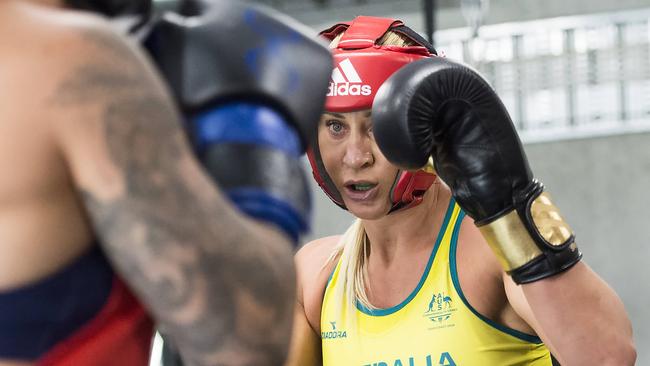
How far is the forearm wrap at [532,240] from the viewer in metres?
1.79

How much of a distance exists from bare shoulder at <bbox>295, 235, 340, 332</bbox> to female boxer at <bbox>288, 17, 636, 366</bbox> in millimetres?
67

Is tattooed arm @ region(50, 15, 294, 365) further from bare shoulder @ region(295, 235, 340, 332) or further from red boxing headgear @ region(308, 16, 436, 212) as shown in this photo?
bare shoulder @ region(295, 235, 340, 332)

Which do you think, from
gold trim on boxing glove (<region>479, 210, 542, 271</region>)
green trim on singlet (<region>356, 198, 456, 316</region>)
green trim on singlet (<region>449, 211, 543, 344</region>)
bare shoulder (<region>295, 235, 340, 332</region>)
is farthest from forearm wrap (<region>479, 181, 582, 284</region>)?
bare shoulder (<region>295, 235, 340, 332</region>)

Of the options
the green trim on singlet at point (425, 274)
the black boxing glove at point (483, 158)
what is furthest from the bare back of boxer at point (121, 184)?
the green trim on singlet at point (425, 274)

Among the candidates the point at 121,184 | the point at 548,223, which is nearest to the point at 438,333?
the point at 548,223

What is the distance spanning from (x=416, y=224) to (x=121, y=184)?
58.2 inches

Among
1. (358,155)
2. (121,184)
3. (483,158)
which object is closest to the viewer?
(121,184)

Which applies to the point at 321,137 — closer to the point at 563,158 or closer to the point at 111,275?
the point at 111,275

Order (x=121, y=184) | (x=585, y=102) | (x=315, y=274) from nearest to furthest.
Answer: (x=121, y=184), (x=315, y=274), (x=585, y=102)

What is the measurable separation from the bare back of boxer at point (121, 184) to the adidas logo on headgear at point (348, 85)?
1.24 metres

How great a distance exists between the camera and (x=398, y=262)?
2.34m

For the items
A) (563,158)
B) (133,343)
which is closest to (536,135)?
(563,158)

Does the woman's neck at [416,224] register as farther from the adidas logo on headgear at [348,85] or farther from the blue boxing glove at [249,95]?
the blue boxing glove at [249,95]

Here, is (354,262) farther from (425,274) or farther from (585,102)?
(585,102)
